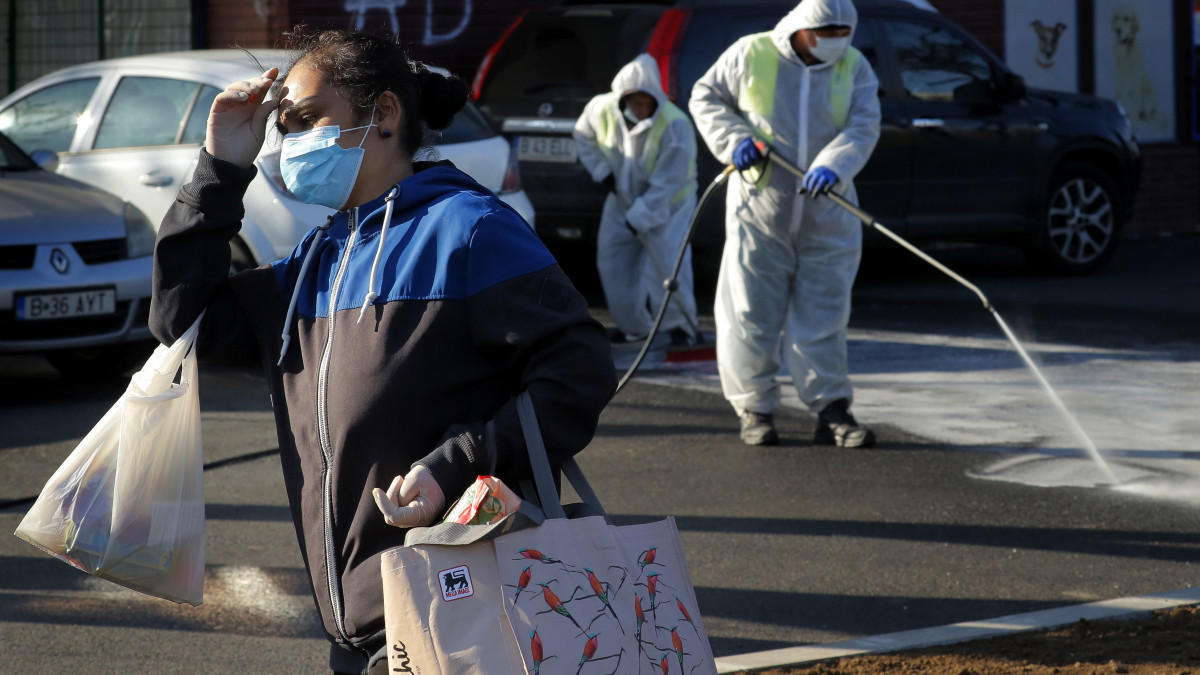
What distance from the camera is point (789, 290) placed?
7.04m

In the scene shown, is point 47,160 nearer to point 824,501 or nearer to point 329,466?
point 824,501

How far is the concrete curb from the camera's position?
405 centimetres

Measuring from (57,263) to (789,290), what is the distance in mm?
3713

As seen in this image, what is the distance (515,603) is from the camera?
211 cm

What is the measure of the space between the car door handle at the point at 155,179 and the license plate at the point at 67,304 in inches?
36.9

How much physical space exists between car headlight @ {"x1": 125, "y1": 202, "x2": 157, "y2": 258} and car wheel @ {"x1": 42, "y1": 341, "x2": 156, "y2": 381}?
55 cm

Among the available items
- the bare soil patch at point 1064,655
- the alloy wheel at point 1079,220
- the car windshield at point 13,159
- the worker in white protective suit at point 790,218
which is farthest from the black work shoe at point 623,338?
the bare soil patch at point 1064,655

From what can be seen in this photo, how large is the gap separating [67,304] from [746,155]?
11.7 feet

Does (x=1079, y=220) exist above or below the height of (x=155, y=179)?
below

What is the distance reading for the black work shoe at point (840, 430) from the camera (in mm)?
6797

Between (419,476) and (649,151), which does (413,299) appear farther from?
(649,151)

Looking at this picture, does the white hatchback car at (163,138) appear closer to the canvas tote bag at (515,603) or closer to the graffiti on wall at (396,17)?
the graffiti on wall at (396,17)

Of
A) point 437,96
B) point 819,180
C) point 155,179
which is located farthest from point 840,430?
point 437,96

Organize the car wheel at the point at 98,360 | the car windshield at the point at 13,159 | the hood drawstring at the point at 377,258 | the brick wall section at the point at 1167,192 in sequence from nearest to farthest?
the hood drawstring at the point at 377,258 < the car wheel at the point at 98,360 < the car windshield at the point at 13,159 < the brick wall section at the point at 1167,192
